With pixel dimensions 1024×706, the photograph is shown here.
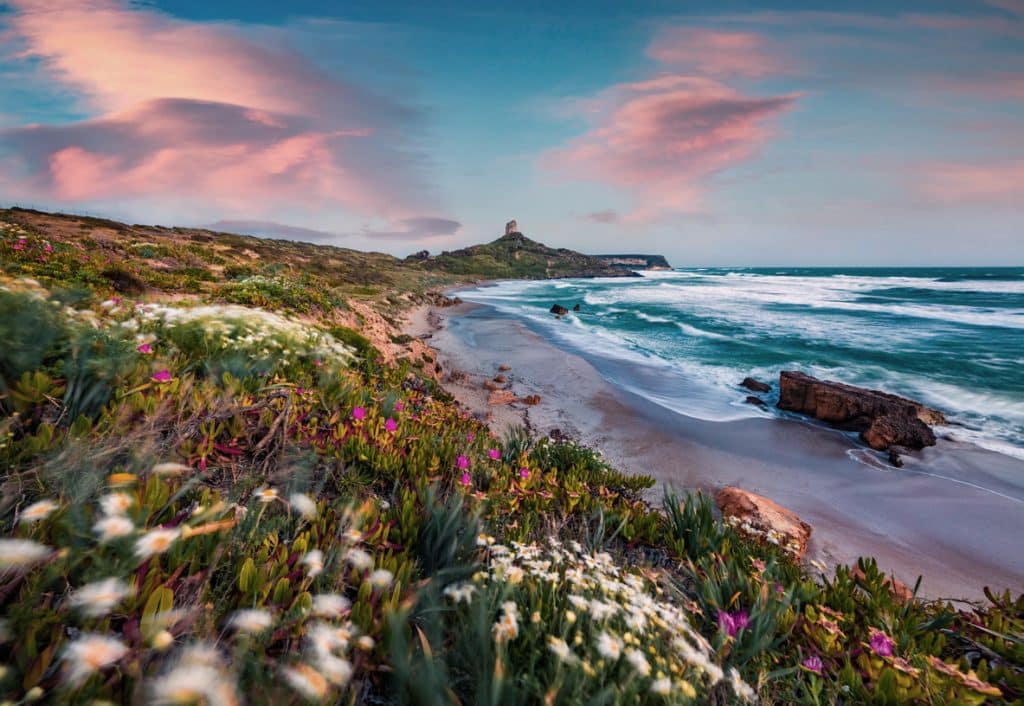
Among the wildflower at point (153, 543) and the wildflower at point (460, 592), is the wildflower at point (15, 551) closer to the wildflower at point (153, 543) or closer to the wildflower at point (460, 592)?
the wildflower at point (153, 543)

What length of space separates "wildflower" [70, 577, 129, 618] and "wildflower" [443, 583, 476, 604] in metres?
1.20

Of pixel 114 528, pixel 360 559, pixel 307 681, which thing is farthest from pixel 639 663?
pixel 114 528

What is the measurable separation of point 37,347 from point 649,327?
30.2 metres

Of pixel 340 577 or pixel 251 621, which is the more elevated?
pixel 251 621

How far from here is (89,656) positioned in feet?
3.52

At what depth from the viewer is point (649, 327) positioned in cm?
2994

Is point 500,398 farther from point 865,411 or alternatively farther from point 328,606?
point 328,606

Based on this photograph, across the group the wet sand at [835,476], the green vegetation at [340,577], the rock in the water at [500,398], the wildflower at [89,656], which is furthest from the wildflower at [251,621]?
the rock in the water at [500,398]

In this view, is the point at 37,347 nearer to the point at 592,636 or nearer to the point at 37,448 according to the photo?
the point at 37,448

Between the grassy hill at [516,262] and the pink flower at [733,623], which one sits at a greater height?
the grassy hill at [516,262]

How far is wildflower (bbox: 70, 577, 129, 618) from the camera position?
4.03ft

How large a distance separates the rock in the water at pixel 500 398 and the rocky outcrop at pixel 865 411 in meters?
8.57

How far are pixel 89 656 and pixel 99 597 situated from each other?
0.22 meters

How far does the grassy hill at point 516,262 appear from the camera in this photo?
11106 cm
